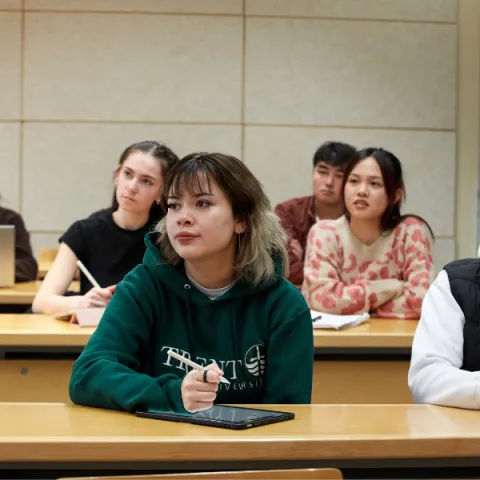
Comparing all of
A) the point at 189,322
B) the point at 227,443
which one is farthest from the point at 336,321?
the point at 227,443

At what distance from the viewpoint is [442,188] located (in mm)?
5664

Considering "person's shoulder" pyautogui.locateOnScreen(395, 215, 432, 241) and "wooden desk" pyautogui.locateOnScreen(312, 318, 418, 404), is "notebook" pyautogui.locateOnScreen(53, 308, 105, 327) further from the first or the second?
"person's shoulder" pyautogui.locateOnScreen(395, 215, 432, 241)

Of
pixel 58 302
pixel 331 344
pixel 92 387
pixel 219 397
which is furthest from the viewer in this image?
pixel 58 302

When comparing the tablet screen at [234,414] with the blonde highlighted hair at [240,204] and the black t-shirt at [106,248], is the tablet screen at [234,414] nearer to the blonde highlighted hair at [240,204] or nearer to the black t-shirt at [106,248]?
the blonde highlighted hair at [240,204]

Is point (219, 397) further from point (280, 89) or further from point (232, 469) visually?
point (280, 89)

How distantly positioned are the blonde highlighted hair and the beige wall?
358 cm

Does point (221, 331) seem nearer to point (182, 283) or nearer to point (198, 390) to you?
point (182, 283)

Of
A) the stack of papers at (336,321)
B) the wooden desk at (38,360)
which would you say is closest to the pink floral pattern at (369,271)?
the stack of papers at (336,321)

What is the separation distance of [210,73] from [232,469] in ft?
14.5

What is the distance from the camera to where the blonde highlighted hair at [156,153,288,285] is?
1935 millimetres

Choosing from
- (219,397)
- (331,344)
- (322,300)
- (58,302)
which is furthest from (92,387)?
(322,300)

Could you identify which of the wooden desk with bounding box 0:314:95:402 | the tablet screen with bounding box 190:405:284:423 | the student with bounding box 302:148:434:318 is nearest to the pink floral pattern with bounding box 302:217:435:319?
the student with bounding box 302:148:434:318

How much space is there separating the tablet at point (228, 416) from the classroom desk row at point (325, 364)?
105 cm

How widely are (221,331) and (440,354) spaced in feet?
1.69
